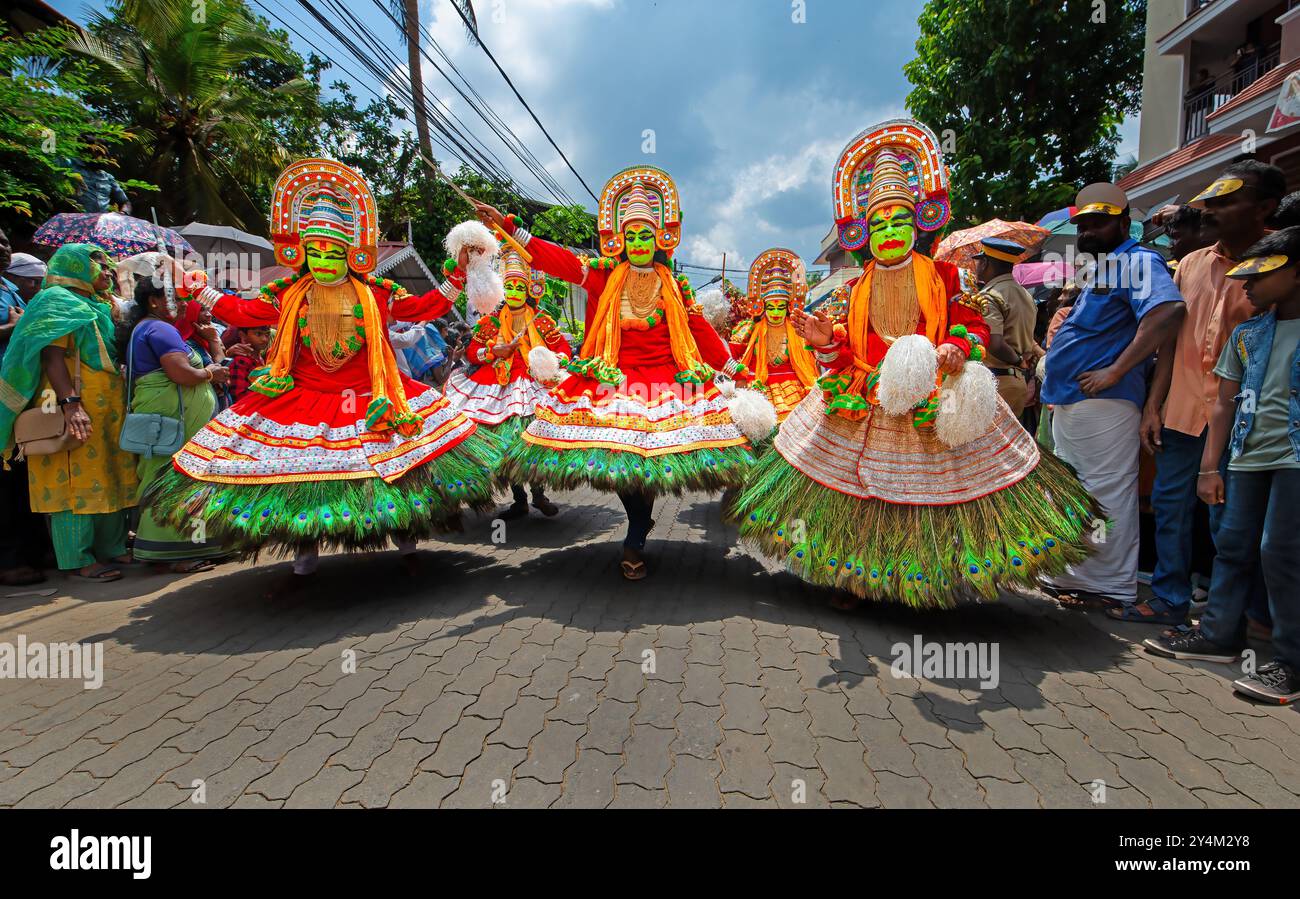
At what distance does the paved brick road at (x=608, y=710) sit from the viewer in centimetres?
224

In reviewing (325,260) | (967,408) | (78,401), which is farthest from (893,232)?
(78,401)

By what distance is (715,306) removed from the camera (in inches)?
348

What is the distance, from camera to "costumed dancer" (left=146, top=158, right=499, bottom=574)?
12.0 feet

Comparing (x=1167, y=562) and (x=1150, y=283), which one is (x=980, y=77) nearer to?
(x=1150, y=283)

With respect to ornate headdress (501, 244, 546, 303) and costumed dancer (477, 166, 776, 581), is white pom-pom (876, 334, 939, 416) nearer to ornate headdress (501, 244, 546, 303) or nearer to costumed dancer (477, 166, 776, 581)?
costumed dancer (477, 166, 776, 581)

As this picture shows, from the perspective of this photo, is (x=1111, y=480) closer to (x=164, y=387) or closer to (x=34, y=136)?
(x=164, y=387)

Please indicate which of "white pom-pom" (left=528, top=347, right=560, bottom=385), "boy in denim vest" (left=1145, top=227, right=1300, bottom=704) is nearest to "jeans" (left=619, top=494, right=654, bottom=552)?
"white pom-pom" (left=528, top=347, right=560, bottom=385)

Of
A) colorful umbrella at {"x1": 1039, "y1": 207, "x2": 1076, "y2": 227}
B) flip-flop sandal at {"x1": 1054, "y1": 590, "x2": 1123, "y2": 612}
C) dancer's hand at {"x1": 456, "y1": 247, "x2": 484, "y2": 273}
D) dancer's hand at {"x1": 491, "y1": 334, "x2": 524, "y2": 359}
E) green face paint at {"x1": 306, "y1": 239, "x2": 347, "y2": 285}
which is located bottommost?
flip-flop sandal at {"x1": 1054, "y1": 590, "x2": 1123, "y2": 612}

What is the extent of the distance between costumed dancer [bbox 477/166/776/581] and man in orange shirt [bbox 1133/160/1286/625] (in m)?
2.19

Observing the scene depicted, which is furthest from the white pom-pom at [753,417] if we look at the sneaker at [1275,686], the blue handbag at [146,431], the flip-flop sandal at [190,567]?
the flip-flop sandal at [190,567]

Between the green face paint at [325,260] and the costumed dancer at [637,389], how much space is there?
997 mm

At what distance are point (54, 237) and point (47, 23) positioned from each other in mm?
11980

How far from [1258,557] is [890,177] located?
2.64 meters

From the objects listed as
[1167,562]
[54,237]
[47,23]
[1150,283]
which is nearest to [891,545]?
[1167,562]
